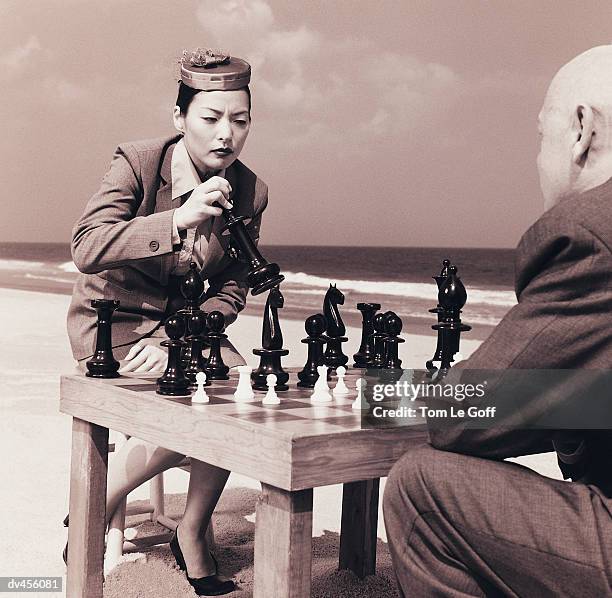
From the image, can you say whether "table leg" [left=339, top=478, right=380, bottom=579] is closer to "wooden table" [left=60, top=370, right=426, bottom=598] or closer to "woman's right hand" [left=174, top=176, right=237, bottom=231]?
"wooden table" [left=60, top=370, right=426, bottom=598]

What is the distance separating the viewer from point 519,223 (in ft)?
55.2

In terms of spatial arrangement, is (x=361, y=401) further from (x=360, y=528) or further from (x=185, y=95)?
(x=185, y=95)

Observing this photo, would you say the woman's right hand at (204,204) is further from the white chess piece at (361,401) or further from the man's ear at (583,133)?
the man's ear at (583,133)

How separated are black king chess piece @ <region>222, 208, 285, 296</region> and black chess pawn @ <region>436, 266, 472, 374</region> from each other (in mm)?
350

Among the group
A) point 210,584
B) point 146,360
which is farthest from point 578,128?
point 210,584

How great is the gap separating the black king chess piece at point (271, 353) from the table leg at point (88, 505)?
373mm

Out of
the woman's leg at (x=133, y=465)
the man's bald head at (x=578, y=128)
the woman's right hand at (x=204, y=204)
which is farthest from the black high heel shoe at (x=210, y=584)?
the man's bald head at (x=578, y=128)

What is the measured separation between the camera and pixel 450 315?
6.17ft

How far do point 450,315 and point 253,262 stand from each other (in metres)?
0.48

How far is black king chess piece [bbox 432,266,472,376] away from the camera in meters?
1.86

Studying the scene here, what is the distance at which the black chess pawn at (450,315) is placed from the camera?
1859 mm

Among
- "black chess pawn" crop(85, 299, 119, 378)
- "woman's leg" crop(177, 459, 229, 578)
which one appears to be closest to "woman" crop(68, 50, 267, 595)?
"woman's leg" crop(177, 459, 229, 578)

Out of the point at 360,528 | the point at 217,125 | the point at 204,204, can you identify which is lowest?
the point at 360,528

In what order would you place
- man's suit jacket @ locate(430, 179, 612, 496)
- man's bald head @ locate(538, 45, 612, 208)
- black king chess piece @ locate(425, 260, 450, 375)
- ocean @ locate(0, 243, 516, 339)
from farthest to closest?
1. ocean @ locate(0, 243, 516, 339)
2. black king chess piece @ locate(425, 260, 450, 375)
3. man's bald head @ locate(538, 45, 612, 208)
4. man's suit jacket @ locate(430, 179, 612, 496)
